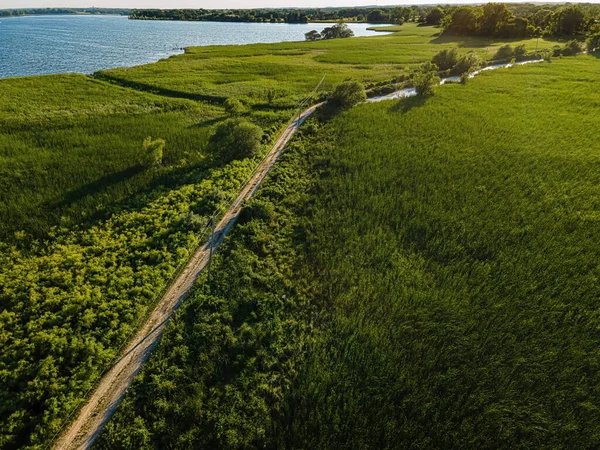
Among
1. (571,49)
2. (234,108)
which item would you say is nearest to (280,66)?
(234,108)

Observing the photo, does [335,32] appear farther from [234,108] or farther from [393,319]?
[393,319]

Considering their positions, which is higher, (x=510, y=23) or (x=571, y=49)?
(x=510, y=23)

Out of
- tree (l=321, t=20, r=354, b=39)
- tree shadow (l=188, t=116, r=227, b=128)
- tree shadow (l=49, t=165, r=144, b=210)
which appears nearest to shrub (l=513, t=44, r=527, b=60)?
tree (l=321, t=20, r=354, b=39)

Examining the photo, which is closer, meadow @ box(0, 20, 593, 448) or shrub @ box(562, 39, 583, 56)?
meadow @ box(0, 20, 593, 448)

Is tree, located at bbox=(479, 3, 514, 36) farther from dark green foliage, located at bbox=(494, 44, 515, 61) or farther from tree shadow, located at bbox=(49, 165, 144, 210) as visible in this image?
tree shadow, located at bbox=(49, 165, 144, 210)

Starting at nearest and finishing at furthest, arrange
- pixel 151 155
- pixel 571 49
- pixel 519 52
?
pixel 151 155 → pixel 571 49 → pixel 519 52

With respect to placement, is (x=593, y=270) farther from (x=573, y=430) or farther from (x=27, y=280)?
(x=27, y=280)

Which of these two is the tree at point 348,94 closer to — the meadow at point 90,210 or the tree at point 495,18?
the meadow at point 90,210
